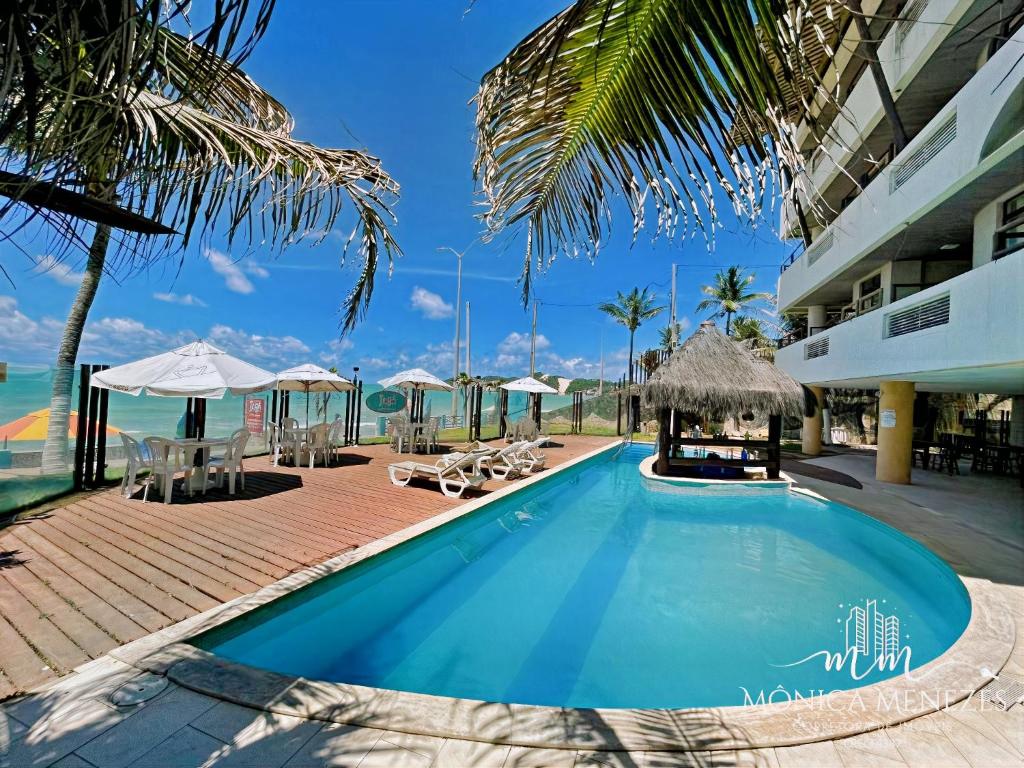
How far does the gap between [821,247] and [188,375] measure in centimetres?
1623

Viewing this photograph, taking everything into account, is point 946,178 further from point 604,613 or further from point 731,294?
point 731,294

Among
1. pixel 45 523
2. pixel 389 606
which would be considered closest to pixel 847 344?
pixel 389 606

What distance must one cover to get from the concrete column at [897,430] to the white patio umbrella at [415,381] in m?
11.2

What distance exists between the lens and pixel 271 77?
3502 mm

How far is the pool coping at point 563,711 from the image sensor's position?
2.52 m

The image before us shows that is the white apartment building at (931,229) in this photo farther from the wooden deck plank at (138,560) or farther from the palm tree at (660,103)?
the wooden deck plank at (138,560)

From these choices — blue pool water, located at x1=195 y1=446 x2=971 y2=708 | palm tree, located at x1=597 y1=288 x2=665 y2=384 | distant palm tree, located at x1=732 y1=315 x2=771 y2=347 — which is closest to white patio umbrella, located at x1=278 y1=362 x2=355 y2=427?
blue pool water, located at x1=195 y1=446 x2=971 y2=708

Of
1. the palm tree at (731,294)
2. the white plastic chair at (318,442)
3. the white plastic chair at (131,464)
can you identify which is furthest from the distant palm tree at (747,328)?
the white plastic chair at (131,464)

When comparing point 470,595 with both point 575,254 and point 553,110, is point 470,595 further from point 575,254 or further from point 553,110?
point 553,110

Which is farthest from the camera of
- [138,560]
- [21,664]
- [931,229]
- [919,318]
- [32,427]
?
[32,427]

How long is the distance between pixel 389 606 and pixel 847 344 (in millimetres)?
11668

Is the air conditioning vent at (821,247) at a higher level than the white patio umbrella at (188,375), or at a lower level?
higher

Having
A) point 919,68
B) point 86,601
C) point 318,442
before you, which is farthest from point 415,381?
point 919,68

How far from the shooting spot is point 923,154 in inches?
327
